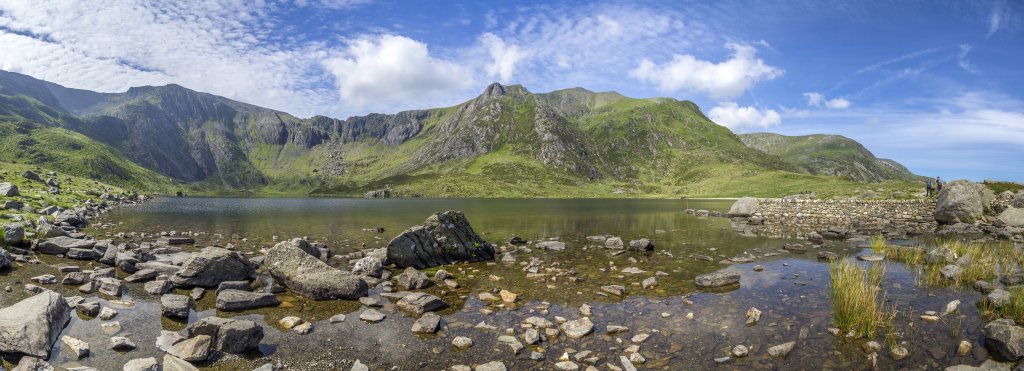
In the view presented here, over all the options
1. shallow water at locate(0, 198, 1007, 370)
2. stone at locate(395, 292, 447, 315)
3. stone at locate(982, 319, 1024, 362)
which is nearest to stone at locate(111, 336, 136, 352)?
shallow water at locate(0, 198, 1007, 370)

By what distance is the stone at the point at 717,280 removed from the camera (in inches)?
803

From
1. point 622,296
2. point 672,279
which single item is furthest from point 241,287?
point 672,279

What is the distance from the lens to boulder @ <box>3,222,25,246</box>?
2393 cm

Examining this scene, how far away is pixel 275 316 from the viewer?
15.4 metres

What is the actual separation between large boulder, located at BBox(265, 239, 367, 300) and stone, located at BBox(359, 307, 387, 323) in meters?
2.56

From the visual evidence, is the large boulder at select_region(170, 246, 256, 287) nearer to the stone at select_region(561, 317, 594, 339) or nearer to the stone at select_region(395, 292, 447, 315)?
the stone at select_region(395, 292, 447, 315)

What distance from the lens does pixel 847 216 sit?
61.8m

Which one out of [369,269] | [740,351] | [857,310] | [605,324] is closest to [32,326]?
[369,269]

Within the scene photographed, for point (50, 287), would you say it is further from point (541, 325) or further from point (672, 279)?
point (672, 279)

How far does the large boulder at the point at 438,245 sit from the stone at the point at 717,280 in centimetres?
1373

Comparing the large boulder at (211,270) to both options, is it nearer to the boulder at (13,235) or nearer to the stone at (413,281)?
the stone at (413,281)

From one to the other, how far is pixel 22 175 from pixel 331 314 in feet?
291

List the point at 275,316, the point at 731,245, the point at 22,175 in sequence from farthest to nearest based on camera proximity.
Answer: the point at 22,175
the point at 731,245
the point at 275,316

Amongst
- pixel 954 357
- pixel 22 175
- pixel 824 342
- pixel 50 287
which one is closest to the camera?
Result: pixel 954 357
